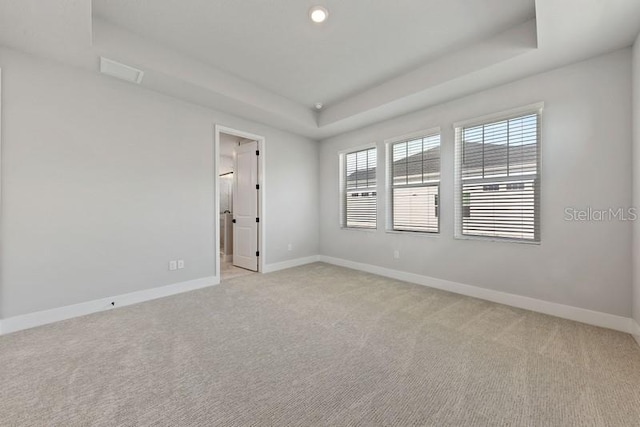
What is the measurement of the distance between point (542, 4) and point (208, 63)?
3.38m

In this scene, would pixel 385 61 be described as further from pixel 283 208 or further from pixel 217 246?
pixel 217 246

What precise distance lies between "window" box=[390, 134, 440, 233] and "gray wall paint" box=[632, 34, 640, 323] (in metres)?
1.87

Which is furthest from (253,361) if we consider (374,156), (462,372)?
(374,156)

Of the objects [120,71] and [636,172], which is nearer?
[636,172]

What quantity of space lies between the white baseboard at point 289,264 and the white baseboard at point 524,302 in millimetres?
1565

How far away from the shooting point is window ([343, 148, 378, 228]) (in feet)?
16.0

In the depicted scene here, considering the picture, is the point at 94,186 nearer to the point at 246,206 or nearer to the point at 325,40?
the point at 246,206

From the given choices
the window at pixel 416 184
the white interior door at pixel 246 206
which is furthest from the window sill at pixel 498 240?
the white interior door at pixel 246 206

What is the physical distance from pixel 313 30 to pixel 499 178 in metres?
2.82

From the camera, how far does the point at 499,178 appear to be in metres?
3.30

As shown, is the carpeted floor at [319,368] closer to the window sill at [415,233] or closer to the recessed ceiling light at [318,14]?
the window sill at [415,233]

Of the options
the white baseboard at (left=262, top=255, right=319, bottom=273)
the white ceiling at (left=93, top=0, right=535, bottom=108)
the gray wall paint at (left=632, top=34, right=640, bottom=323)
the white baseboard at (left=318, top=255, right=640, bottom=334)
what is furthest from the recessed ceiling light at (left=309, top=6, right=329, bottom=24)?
the white baseboard at (left=262, top=255, right=319, bottom=273)

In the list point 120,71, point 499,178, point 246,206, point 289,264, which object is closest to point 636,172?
point 499,178

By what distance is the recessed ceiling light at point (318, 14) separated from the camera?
7.80 feet
